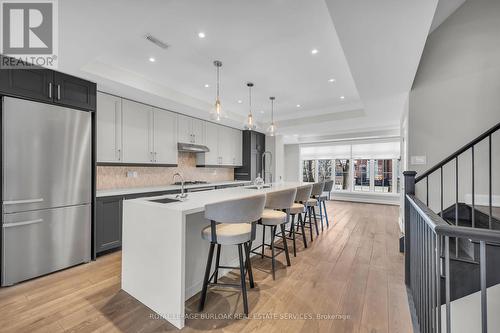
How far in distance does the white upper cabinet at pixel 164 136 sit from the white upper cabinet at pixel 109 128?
0.65 meters

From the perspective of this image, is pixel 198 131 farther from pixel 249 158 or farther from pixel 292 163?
pixel 292 163

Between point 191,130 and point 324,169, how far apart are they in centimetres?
580

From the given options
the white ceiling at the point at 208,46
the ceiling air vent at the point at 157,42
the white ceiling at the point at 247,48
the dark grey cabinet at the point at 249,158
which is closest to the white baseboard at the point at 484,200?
the white ceiling at the point at 247,48

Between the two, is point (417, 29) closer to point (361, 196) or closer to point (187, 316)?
point (187, 316)

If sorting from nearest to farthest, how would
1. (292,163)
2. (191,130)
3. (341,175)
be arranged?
1. (191,130)
2. (341,175)
3. (292,163)

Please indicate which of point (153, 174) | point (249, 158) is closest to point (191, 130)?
point (153, 174)

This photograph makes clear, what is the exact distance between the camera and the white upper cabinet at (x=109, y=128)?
3328 mm

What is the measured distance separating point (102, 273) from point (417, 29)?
13.2 feet

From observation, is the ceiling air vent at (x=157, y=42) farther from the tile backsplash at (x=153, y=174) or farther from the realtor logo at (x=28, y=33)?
the tile backsplash at (x=153, y=174)

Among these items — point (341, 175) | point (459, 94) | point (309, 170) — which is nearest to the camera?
point (459, 94)

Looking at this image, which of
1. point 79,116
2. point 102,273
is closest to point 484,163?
point 102,273

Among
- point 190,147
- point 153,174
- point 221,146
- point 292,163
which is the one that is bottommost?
point 153,174

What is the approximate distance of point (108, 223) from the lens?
3.12 m

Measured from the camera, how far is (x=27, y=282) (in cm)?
239
